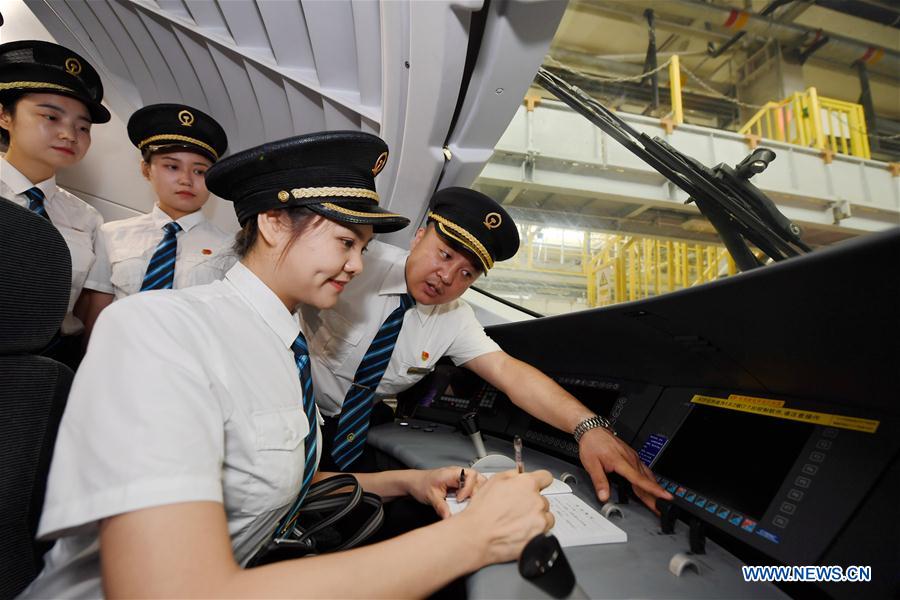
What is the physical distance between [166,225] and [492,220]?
1586 mm

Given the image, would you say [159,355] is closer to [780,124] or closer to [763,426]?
[763,426]

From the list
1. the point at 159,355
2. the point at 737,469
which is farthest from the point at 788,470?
the point at 159,355

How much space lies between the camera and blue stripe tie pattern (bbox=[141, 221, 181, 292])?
1.87 metres

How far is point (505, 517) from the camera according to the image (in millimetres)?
749

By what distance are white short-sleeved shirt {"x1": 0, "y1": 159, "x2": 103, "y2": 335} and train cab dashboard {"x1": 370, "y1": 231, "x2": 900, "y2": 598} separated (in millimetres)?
2095

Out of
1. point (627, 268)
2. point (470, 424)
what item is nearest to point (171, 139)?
point (470, 424)

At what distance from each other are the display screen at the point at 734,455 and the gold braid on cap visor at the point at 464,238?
914 mm

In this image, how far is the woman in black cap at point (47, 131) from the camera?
5.58ft

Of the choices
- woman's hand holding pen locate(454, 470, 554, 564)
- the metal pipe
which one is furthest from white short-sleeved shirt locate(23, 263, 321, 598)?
the metal pipe

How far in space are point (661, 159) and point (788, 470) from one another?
3.19 feet

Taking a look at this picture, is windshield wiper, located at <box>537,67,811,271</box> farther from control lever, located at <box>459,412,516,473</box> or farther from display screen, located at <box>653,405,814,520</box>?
control lever, located at <box>459,412,516,473</box>

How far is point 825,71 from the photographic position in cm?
528

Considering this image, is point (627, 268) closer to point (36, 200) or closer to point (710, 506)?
point (710, 506)

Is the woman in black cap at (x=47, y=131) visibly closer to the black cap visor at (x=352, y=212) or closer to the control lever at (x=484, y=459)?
the black cap visor at (x=352, y=212)
